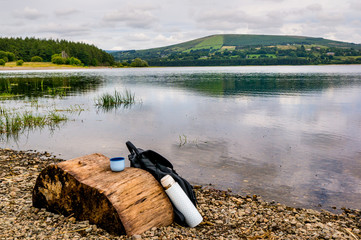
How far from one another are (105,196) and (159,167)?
1562mm

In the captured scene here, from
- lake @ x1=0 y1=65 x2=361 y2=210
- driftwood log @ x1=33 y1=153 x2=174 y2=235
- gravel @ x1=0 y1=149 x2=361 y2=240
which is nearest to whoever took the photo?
driftwood log @ x1=33 y1=153 x2=174 y2=235

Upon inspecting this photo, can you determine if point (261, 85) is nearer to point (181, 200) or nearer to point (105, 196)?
point (181, 200)

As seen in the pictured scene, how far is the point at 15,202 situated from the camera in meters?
7.38

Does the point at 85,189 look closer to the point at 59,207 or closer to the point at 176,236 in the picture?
the point at 59,207

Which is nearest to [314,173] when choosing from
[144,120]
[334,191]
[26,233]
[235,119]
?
[334,191]

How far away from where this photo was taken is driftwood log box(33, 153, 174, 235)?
578 centimetres

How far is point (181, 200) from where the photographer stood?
6359 millimetres

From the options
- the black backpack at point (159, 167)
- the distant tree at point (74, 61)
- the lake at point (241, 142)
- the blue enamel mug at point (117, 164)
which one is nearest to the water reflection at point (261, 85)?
the lake at point (241, 142)

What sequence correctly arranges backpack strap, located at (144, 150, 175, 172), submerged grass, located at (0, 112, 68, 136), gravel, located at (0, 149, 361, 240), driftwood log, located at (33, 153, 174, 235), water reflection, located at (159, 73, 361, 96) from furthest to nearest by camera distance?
→ 1. water reflection, located at (159, 73, 361, 96)
2. submerged grass, located at (0, 112, 68, 136)
3. backpack strap, located at (144, 150, 175, 172)
4. gravel, located at (0, 149, 361, 240)
5. driftwood log, located at (33, 153, 174, 235)

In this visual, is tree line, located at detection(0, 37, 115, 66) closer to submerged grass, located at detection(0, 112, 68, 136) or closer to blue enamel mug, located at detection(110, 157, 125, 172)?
submerged grass, located at detection(0, 112, 68, 136)

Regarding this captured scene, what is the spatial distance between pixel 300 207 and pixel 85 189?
597 cm

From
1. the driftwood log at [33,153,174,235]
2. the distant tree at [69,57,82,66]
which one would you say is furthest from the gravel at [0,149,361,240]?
the distant tree at [69,57,82,66]

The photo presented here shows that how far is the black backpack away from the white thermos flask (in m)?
0.12

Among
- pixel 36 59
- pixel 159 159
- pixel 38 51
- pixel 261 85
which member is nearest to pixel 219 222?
pixel 159 159
